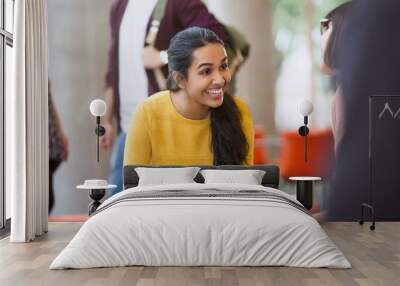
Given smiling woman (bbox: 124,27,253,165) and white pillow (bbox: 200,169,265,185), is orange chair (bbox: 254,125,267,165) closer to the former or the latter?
smiling woman (bbox: 124,27,253,165)

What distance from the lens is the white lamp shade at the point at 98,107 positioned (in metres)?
7.65

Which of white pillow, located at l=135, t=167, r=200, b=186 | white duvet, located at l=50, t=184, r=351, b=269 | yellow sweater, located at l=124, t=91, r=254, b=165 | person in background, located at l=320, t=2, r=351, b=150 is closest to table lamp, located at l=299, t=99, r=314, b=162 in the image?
person in background, located at l=320, t=2, r=351, b=150

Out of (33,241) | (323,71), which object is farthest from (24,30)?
(323,71)

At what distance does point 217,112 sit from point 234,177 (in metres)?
1.09

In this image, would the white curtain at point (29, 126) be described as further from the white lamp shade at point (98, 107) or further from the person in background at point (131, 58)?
the person in background at point (131, 58)

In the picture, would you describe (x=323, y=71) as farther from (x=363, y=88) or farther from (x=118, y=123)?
(x=118, y=123)

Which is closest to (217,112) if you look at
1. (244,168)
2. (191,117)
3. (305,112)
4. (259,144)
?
(191,117)

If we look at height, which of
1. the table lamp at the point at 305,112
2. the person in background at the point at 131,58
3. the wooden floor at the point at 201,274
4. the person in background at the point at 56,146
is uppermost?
the person in background at the point at 131,58

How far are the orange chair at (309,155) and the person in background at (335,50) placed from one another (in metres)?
0.14

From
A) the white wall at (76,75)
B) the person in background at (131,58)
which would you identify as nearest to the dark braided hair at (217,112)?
the person in background at (131,58)

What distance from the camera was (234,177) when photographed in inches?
280

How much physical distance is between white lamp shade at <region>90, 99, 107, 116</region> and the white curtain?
661 millimetres

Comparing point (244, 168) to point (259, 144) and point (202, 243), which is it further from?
point (202, 243)

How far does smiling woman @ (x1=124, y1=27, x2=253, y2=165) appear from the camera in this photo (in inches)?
306
